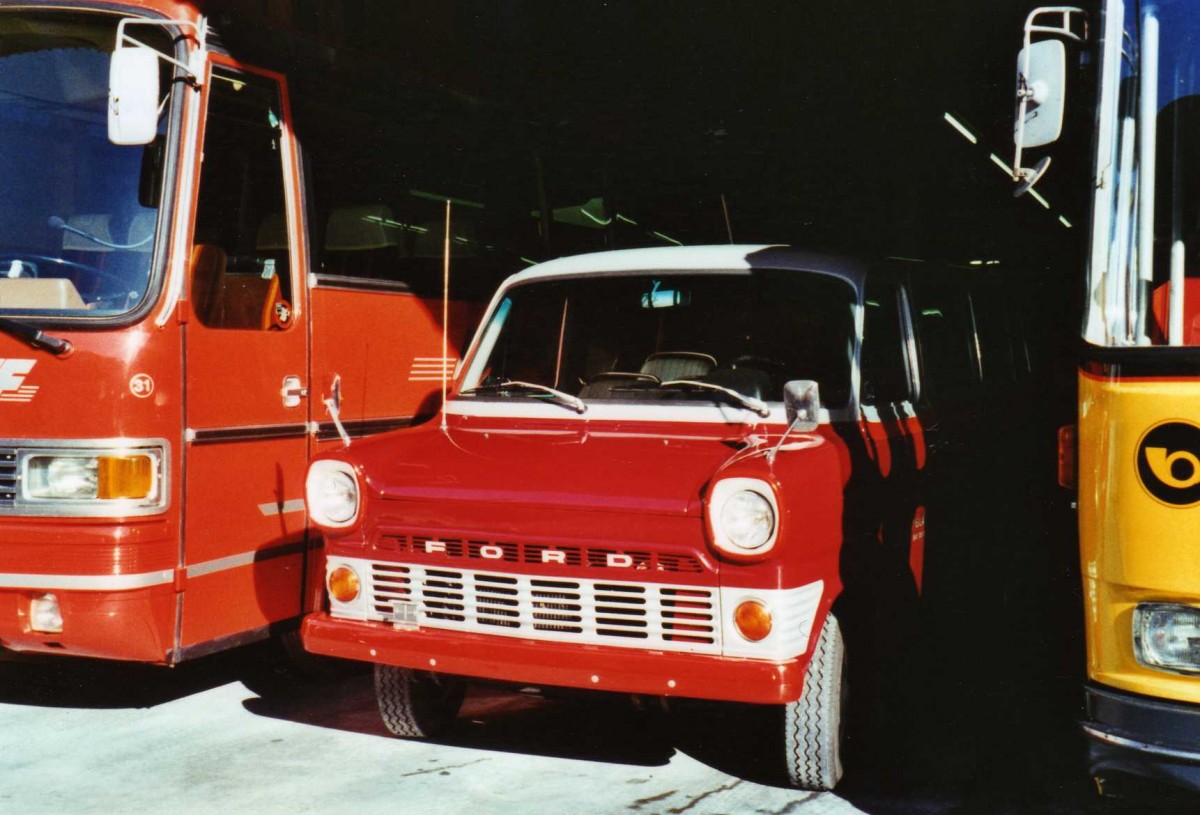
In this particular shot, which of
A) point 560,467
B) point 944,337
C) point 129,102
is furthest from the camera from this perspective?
point 944,337

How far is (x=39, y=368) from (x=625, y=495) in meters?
2.38

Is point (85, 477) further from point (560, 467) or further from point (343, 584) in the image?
point (560, 467)

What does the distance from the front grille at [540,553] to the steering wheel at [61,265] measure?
1.59 metres

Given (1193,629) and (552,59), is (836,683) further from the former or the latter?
(552,59)

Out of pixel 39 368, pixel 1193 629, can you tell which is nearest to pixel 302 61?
pixel 39 368

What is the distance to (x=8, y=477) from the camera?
491 cm

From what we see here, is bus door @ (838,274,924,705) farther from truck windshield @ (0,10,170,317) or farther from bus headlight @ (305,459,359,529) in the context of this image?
truck windshield @ (0,10,170,317)

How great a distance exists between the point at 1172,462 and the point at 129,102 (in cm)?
377

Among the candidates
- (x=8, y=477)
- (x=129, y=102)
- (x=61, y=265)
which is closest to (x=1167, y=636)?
(x=129, y=102)

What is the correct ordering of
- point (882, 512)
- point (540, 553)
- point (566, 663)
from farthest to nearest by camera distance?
A: point (882, 512)
point (540, 553)
point (566, 663)

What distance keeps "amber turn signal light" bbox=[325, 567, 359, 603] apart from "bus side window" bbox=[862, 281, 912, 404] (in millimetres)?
2208

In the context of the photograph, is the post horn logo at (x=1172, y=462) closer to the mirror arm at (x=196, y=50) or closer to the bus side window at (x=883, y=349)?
the bus side window at (x=883, y=349)

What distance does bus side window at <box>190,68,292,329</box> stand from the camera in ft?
17.3

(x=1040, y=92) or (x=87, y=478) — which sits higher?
(x=1040, y=92)
